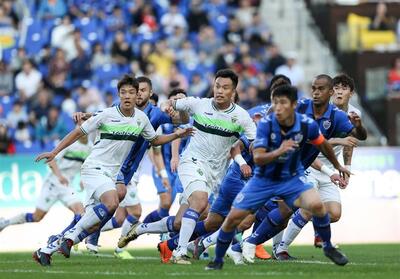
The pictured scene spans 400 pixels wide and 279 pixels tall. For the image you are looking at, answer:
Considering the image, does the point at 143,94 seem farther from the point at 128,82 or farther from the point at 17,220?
the point at 17,220

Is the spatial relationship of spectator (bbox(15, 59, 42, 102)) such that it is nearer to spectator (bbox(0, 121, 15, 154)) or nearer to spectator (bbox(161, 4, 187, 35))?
spectator (bbox(0, 121, 15, 154))

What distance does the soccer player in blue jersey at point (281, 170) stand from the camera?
1304 cm

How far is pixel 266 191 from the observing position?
13.3m

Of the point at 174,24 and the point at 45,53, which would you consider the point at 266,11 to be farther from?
the point at 45,53

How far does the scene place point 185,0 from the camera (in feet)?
105

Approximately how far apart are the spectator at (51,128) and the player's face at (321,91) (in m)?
12.2

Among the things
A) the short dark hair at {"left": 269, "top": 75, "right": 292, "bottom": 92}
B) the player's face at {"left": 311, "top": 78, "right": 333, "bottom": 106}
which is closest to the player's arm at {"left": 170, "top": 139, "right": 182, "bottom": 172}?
the short dark hair at {"left": 269, "top": 75, "right": 292, "bottom": 92}

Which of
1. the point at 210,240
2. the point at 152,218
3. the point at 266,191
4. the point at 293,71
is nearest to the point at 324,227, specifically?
the point at 266,191

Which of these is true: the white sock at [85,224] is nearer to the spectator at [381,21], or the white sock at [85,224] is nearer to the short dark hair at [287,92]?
the short dark hair at [287,92]

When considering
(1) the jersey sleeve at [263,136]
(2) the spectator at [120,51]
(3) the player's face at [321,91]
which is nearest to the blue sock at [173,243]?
(3) the player's face at [321,91]

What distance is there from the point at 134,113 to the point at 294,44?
55.2 feet

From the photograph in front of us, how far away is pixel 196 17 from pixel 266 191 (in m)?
18.1

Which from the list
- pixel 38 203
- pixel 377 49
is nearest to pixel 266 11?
pixel 377 49

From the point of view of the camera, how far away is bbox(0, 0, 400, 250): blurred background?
27.9 metres
